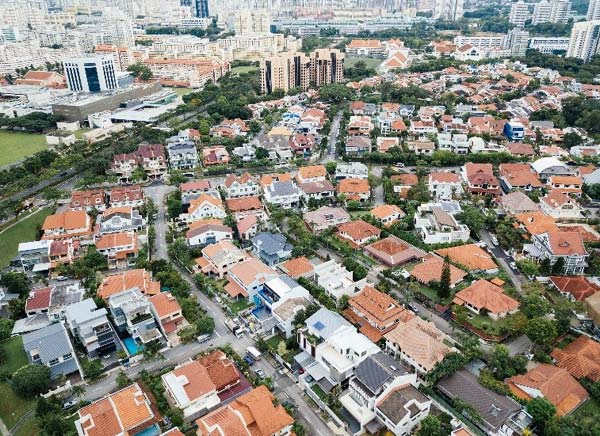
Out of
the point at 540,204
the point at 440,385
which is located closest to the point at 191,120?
the point at 540,204

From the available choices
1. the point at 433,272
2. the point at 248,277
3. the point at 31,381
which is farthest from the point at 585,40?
the point at 31,381

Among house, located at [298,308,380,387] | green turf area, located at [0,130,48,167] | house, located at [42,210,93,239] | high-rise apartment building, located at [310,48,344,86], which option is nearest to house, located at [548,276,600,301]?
house, located at [298,308,380,387]

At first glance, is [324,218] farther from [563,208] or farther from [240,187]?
[563,208]

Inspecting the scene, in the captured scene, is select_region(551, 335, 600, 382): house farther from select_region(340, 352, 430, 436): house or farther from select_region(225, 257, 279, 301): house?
select_region(225, 257, 279, 301): house

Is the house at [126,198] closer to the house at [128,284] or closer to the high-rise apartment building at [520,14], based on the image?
the house at [128,284]

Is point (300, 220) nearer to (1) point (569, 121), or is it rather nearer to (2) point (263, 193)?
(2) point (263, 193)
